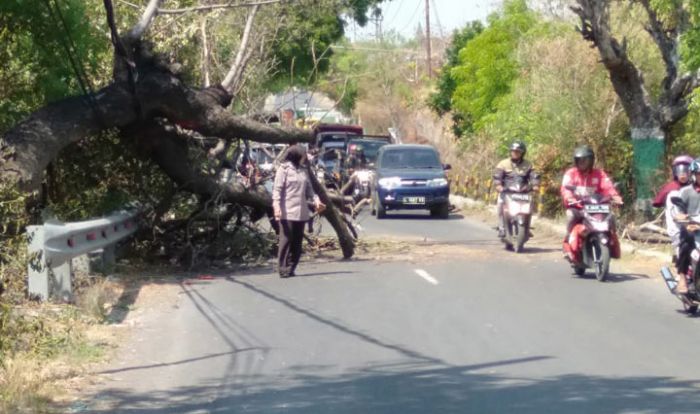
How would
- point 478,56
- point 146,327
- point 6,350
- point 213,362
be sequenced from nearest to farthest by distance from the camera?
point 6,350, point 213,362, point 146,327, point 478,56

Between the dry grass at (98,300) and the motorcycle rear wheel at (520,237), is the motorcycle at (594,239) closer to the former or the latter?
the motorcycle rear wheel at (520,237)

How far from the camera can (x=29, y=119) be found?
14414 millimetres

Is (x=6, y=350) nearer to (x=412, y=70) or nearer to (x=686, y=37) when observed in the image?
(x=686, y=37)

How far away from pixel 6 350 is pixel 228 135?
7900mm

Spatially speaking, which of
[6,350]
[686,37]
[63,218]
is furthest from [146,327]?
[686,37]

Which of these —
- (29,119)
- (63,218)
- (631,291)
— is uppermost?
(29,119)

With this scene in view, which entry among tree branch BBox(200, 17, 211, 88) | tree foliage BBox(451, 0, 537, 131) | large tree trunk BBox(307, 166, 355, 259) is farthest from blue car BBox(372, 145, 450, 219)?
tree branch BBox(200, 17, 211, 88)

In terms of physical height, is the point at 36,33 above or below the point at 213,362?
above

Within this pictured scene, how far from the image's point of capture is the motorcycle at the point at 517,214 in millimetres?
19500

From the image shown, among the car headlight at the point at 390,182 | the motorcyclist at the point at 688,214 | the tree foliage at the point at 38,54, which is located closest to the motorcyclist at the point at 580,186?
the motorcyclist at the point at 688,214

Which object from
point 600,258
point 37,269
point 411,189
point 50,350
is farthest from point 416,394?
point 411,189

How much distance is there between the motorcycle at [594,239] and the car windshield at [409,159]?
15.2 meters

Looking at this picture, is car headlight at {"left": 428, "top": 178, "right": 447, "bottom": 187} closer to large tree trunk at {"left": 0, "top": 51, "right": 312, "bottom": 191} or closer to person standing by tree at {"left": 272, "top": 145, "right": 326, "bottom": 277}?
large tree trunk at {"left": 0, "top": 51, "right": 312, "bottom": 191}

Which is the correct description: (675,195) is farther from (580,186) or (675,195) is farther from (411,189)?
(411,189)
